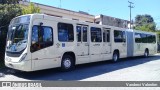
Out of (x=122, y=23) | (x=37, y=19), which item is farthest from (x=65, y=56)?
(x=122, y=23)

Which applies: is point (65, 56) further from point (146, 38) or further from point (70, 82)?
point (146, 38)

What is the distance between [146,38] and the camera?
21703 millimetres

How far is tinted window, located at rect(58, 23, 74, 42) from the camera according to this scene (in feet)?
36.2

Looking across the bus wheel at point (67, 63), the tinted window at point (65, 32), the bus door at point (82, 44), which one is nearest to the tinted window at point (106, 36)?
the bus door at point (82, 44)

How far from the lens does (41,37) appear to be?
9.89 meters

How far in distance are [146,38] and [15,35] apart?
15.4m

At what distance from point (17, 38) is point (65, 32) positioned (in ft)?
8.64

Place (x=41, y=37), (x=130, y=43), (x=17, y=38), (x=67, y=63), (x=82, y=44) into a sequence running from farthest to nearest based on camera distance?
1. (x=130, y=43)
2. (x=82, y=44)
3. (x=67, y=63)
4. (x=17, y=38)
5. (x=41, y=37)

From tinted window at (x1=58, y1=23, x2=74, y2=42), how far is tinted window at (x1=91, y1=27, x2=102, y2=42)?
84.2 inches

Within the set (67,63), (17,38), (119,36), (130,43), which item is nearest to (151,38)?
(130,43)

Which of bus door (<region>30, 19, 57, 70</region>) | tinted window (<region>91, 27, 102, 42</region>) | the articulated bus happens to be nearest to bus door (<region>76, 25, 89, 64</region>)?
the articulated bus

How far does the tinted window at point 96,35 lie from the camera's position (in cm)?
1346

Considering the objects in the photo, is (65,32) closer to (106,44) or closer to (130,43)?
(106,44)

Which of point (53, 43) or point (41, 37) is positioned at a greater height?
point (41, 37)
